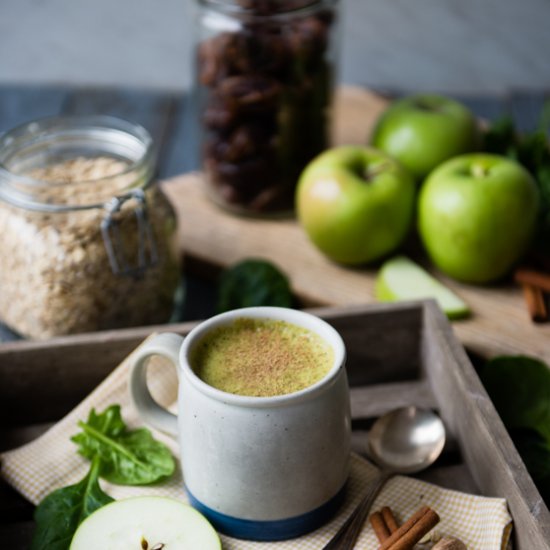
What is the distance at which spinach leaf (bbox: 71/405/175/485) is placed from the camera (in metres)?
0.75

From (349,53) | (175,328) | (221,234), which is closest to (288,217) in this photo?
(221,234)

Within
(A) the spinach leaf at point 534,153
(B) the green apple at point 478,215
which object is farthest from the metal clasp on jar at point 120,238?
(A) the spinach leaf at point 534,153

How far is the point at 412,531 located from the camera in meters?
0.67

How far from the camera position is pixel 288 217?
1.27 meters

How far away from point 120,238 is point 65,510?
0.32 meters

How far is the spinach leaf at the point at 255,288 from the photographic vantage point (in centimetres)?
103

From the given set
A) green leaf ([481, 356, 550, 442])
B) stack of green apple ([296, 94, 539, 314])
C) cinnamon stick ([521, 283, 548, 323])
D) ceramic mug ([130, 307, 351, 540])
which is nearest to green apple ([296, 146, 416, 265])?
stack of green apple ([296, 94, 539, 314])

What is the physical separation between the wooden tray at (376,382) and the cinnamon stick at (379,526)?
9 cm

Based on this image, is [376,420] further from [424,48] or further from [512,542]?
[424,48]

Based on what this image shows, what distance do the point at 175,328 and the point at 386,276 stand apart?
34 cm

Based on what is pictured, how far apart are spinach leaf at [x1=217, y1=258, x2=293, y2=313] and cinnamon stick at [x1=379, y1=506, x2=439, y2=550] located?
39 centimetres

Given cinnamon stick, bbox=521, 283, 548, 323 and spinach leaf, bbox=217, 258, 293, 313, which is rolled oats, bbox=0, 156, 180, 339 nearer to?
spinach leaf, bbox=217, 258, 293, 313

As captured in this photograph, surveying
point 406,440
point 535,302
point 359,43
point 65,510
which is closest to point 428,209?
point 535,302

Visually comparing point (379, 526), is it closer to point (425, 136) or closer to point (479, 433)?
point (479, 433)
